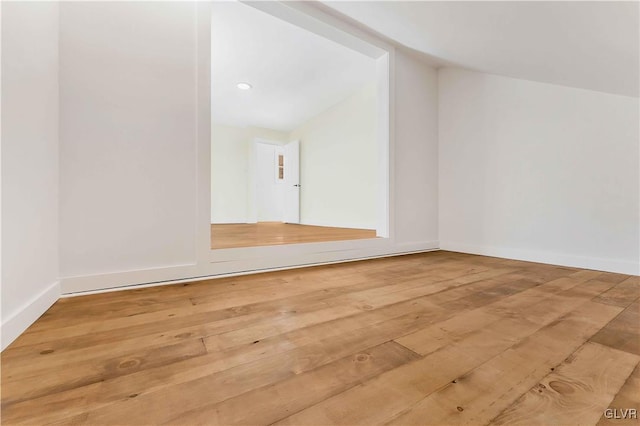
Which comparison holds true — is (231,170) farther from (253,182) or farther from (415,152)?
(415,152)

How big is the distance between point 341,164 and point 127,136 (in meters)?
3.87

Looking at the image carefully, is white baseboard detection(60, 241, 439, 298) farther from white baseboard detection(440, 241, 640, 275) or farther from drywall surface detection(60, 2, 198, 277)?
white baseboard detection(440, 241, 640, 275)

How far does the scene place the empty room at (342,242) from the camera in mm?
659

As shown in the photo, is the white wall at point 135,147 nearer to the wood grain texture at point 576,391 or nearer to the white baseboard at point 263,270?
the white baseboard at point 263,270

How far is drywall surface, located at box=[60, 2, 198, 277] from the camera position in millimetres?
1354

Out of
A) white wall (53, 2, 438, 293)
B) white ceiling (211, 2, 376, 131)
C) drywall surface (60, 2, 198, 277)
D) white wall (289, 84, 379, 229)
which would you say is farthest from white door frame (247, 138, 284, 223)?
drywall surface (60, 2, 198, 277)

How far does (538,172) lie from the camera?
236 cm

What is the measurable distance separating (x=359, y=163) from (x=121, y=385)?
14.3ft

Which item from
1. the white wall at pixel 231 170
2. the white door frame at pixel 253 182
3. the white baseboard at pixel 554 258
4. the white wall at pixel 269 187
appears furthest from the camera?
the white wall at pixel 269 187

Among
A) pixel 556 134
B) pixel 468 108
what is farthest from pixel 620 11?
pixel 468 108

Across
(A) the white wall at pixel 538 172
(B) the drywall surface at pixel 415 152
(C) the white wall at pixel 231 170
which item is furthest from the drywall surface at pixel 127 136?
(C) the white wall at pixel 231 170

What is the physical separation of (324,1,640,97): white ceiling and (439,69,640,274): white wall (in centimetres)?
19

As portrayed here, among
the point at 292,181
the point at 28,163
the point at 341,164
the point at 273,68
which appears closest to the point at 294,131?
the point at 292,181

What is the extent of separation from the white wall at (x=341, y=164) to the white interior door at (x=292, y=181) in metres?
0.09
